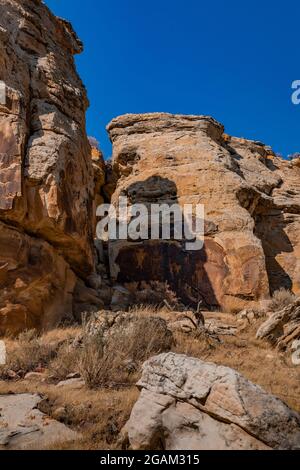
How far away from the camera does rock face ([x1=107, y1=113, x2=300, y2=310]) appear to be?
1208cm

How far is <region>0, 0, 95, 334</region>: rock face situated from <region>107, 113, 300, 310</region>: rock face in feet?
9.83

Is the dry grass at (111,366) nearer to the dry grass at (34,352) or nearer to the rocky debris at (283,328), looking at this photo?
the dry grass at (34,352)

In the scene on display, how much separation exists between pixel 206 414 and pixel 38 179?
649 cm

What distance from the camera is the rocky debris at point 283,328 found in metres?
7.55

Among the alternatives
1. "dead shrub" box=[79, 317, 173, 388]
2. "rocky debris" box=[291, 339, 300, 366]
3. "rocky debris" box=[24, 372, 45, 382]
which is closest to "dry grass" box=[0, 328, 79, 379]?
"rocky debris" box=[24, 372, 45, 382]

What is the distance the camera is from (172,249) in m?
12.6

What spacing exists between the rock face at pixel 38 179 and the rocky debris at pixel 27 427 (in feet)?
12.4

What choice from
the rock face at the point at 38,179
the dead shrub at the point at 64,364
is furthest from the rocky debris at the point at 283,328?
the rock face at the point at 38,179

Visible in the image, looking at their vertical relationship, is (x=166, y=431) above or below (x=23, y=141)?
below

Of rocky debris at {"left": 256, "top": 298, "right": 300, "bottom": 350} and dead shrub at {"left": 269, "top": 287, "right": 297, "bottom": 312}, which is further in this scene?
dead shrub at {"left": 269, "top": 287, "right": 297, "bottom": 312}

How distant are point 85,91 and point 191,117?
231 inches

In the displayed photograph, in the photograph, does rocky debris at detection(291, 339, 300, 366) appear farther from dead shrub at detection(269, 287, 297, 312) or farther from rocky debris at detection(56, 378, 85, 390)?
rocky debris at detection(56, 378, 85, 390)
